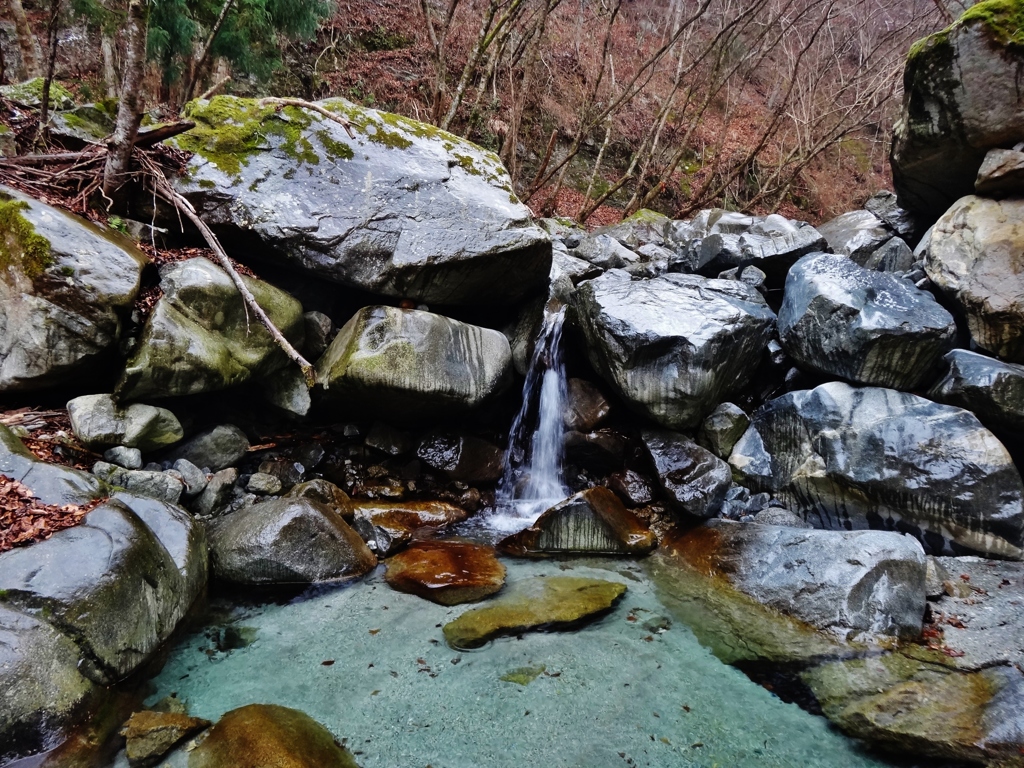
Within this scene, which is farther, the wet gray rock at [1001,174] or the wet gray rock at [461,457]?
the wet gray rock at [461,457]

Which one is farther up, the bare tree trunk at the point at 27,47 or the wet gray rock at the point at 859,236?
the bare tree trunk at the point at 27,47

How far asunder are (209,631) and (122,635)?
0.77 meters

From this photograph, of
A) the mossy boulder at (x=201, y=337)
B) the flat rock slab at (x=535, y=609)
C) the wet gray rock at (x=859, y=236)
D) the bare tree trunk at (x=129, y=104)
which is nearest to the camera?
the flat rock slab at (x=535, y=609)

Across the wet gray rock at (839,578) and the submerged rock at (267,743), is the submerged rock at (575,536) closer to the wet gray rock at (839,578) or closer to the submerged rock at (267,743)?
the wet gray rock at (839,578)

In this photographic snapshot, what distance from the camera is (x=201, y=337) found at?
4910 millimetres

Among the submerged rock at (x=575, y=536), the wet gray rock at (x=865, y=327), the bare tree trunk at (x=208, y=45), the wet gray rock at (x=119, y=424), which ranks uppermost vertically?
the bare tree trunk at (x=208, y=45)

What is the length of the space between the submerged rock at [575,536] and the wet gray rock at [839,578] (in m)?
0.91

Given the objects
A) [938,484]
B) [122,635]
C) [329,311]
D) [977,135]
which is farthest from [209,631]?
[977,135]

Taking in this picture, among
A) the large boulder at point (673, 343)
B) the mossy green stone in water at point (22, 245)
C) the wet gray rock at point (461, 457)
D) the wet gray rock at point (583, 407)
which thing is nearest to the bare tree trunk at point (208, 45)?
the mossy green stone in water at point (22, 245)

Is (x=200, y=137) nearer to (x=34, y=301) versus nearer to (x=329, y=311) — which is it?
(x=329, y=311)

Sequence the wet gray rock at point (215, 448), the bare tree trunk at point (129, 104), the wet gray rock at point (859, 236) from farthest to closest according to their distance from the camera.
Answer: the wet gray rock at point (859, 236) < the wet gray rock at point (215, 448) < the bare tree trunk at point (129, 104)

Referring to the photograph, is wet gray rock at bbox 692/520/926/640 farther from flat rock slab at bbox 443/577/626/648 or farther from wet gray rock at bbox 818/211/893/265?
wet gray rock at bbox 818/211/893/265

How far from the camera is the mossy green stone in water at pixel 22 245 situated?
4234 millimetres

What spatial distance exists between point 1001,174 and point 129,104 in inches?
329
